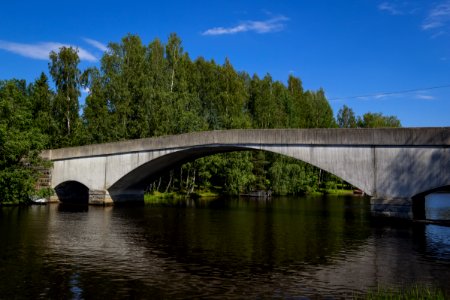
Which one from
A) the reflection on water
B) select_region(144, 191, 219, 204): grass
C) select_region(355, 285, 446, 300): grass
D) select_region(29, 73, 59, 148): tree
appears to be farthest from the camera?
select_region(29, 73, 59, 148): tree

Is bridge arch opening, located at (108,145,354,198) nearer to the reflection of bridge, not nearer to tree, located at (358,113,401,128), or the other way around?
the reflection of bridge

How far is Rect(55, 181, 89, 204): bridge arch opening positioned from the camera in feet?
166

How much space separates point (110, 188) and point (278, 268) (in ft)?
107

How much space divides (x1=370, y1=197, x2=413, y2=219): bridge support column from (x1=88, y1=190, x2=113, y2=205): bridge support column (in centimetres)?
2757

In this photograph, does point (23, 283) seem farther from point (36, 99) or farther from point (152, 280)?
point (36, 99)

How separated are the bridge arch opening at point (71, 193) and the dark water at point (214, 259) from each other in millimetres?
22338

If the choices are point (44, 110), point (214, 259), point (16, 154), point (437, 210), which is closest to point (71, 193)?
point (16, 154)

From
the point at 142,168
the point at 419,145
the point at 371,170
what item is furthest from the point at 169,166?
the point at 419,145

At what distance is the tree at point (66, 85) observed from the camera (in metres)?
60.3

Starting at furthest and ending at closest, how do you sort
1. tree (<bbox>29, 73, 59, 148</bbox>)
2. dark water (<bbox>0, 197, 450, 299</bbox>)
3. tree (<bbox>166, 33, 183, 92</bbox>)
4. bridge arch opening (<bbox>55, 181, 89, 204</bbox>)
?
tree (<bbox>166, 33, 183, 92</bbox>) < tree (<bbox>29, 73, 59, 148</bbox>) < bridge arch opening (<bbox>55, 181, 89, 204</bbox>) < dark water (<bbox>0, 197, 450, 299</bbox>)

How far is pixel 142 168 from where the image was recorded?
142ft

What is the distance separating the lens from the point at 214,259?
55.7ft

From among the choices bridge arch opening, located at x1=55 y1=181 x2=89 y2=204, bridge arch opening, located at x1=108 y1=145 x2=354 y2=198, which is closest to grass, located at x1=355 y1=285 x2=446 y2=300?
bridge arch opening, located at x1=108 y1=145 x2=354 y2=198

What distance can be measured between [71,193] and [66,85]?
57.3 ft
